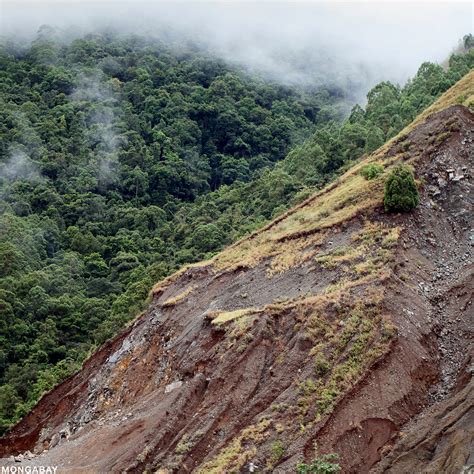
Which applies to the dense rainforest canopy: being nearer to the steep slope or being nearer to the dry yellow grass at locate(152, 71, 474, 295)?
the dry yellow grass at locate(152, 71, 474, 295)

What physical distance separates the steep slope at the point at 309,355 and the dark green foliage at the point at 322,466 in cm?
39

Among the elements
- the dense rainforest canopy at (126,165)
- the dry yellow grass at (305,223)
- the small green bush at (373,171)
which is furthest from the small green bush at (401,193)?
the dense rainforest canopy at (126,165)

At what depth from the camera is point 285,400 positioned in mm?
17875

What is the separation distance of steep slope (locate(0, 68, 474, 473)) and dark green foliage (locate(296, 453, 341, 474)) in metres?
0.39

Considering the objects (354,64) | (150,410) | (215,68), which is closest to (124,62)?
(215,68)

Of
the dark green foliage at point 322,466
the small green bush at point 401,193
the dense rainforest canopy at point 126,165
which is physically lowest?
the dark green foliage at point 322,466

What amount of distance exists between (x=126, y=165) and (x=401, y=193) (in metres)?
66.1

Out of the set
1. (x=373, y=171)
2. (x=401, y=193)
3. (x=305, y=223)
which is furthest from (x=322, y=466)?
(x=373, y=171)

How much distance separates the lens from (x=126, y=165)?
86.1 metres

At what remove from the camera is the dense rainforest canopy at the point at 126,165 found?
167ft

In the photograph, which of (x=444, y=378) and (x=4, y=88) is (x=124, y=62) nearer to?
(x=4, y=88)

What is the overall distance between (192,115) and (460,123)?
78635 mm

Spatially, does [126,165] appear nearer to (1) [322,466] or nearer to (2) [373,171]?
(2) [373,171]

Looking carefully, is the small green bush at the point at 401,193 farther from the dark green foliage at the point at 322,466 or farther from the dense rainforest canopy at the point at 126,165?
the dense rainforest canopy at the point at 126,165
